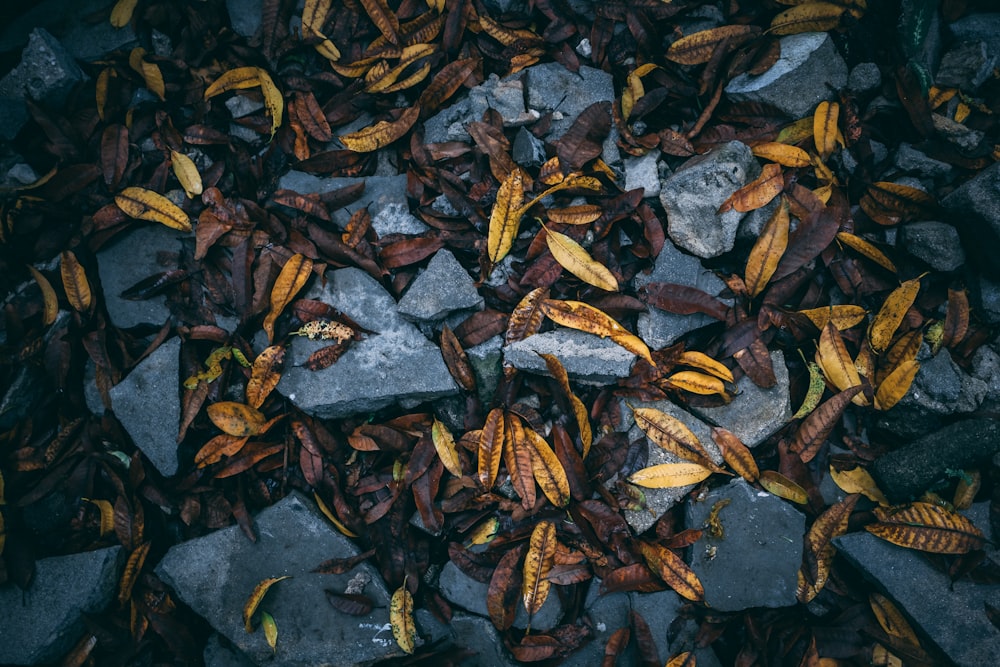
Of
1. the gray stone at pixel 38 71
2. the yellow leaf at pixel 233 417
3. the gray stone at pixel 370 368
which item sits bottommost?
the yellow leaf at pixel 233 417

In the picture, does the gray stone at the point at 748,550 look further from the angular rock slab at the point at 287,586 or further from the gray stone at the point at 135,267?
the gray stone at the point at 135,267

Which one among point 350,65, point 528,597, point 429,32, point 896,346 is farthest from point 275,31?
point 896,346

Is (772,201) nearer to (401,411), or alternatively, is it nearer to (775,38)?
(775,38)

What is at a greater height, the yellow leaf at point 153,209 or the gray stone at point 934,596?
the yellow leaf at point 153,209

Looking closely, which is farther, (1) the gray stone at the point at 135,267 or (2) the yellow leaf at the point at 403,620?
(1) the gray stone at the point at 135,267

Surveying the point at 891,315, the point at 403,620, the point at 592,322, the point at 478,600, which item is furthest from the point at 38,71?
the point at 891,315

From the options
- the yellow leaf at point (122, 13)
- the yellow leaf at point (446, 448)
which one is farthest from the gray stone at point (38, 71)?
the yellow leaf at point (446, 448)

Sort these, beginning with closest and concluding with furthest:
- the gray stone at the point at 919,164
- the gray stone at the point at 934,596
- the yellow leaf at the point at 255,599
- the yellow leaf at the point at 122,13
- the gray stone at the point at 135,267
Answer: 1. the gray stone at the point at 934,596
2. the yellow leaf at the point at 255,599
3. the gray stone at the point at 919,164
4. the gray stone at the point at 135,267
5. the yellow leaf at the point at 122,13
